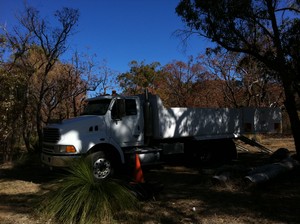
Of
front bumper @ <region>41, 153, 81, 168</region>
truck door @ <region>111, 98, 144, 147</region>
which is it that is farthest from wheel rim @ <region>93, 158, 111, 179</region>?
truck door @ <region>111, 98, 144, 147</region>

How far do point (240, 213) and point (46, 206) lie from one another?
11.6 feet

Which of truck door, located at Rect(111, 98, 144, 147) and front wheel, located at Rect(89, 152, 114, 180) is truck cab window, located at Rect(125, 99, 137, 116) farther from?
front wheel, located at Rect(89, 152, 114, 180)

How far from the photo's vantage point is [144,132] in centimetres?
1094

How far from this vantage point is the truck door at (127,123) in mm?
10109

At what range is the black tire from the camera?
9.23 meters

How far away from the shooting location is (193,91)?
35.1m

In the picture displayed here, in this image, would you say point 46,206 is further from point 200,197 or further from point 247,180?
point 247,180

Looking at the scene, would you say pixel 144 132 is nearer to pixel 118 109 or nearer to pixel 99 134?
pixel 118 109

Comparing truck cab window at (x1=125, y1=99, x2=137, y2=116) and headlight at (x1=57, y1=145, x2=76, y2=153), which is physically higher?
truck cab window at (x1=125, y1=99, x2=137, y2=116)

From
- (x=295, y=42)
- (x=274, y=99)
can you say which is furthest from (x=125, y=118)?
(x=274, y=99)

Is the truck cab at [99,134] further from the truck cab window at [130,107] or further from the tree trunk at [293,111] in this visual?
the tree trunk at [293,111]

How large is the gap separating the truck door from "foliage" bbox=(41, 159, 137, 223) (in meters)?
3.65

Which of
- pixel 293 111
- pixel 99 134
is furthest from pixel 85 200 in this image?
pixel 293 111

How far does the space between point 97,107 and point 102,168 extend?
2.00 m
